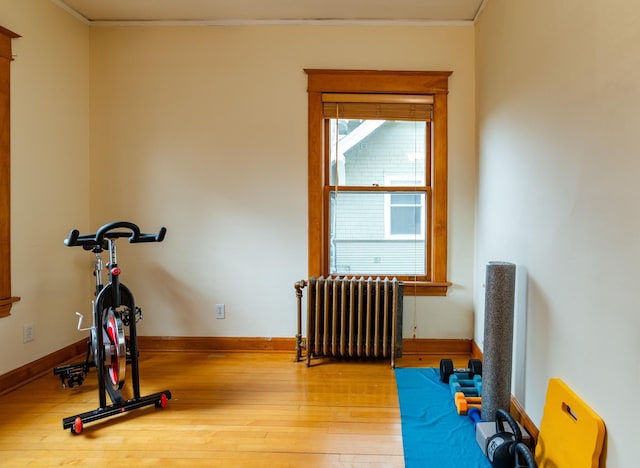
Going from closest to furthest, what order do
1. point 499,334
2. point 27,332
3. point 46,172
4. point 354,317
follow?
point 499,334
point 27,332
point 46,172
point 354,317

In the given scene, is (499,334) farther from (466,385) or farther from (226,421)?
(226,421)

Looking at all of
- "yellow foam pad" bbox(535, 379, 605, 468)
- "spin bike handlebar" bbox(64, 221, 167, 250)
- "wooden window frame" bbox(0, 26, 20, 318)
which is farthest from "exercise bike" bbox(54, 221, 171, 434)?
"yellow foam pad" bbox(535, 379, 605, 468)

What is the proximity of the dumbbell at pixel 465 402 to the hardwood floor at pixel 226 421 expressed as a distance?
377 mm

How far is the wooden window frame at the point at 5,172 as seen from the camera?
2.57m

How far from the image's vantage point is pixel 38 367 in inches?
113

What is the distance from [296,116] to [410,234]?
144 cm

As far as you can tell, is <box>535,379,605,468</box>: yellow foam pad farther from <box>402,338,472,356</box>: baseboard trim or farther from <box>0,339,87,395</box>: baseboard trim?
<box>0,339,87,395</box>: baseboard trim

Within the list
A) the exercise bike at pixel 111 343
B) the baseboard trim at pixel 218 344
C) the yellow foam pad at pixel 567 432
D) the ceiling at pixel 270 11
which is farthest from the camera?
the baseboard trim at pixel 218 344

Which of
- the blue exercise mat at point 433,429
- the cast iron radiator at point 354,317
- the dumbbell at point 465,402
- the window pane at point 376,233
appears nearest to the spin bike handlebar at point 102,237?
the cast iron radiator at point 354,317

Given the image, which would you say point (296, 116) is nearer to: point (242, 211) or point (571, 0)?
point (242, 211)

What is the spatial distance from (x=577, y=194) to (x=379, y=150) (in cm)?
197

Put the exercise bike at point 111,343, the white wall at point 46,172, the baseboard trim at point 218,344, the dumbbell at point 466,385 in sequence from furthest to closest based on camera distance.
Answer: the baseboard trim at point 218,344
the white wall at point 46,172
the dumbbell at point 466,385
the exercise bike at point 111,343

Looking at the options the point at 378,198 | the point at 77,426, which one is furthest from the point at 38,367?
the point at 378,198

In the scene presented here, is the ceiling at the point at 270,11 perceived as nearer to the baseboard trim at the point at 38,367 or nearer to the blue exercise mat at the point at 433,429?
the baseboard trim at the point at 38,367
